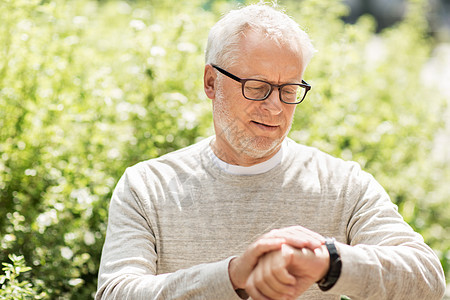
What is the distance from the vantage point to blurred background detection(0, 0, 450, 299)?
2.82 meters

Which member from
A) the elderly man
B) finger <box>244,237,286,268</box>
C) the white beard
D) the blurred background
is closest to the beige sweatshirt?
the elderly man

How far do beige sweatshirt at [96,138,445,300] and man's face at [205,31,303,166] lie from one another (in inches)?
5.6

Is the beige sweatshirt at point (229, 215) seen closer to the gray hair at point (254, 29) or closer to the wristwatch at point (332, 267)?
the wristwatch at point (332, 267)

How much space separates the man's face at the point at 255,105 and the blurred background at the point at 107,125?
13.3 inches

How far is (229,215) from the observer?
2.20 m

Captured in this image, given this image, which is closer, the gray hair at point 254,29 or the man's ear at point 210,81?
the gray hair at point 254,29

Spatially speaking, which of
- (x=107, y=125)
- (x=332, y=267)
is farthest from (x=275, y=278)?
(x=107, y=125)

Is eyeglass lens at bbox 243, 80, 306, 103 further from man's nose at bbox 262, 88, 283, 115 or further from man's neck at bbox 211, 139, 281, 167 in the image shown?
man's neck at bbox 211, 139, 281, 167

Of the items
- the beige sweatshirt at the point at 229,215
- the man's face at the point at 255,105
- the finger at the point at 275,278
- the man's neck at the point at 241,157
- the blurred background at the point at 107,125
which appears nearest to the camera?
the finger at the point at 275,278

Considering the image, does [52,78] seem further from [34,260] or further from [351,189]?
[351,189]

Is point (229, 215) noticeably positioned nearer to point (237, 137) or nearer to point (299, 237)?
point (237, 137)

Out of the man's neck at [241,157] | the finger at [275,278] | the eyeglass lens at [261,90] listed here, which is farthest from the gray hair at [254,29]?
the finger at [275,278]

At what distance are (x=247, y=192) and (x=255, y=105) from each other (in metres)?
0.35

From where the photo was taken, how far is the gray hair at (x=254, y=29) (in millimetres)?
2133
